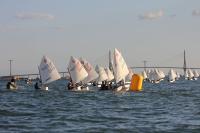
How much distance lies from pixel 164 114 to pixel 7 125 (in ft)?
35.1

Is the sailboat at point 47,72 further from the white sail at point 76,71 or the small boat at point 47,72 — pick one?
the white sail at point 76,71

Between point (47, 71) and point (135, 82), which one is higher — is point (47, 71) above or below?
above

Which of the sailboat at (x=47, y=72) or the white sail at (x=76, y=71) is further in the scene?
the sailboat at (x=47, y=72)

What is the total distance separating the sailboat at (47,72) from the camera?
78812mm

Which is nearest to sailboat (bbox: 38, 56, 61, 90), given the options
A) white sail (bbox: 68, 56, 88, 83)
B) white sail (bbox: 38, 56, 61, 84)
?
white sail (bbox: 38, 56, 61, 84)

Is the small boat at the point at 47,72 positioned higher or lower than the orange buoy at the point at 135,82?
higher

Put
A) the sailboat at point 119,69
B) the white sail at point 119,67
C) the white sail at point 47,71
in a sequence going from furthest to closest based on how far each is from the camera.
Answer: the white sail at point 47,71 < the white sail at point 119,67 < the sailboat at point 119,69

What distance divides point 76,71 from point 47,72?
4324mm

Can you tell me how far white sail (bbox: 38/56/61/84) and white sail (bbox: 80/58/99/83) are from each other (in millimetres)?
3798

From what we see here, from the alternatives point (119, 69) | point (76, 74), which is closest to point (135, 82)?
point (119, 69)

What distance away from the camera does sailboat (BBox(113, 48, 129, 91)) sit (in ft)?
242

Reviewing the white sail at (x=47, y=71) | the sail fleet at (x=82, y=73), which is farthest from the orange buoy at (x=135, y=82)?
the white sail at (x=47, y=71)

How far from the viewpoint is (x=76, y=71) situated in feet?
252

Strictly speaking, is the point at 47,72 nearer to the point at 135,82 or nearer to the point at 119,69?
the point at 119,69
